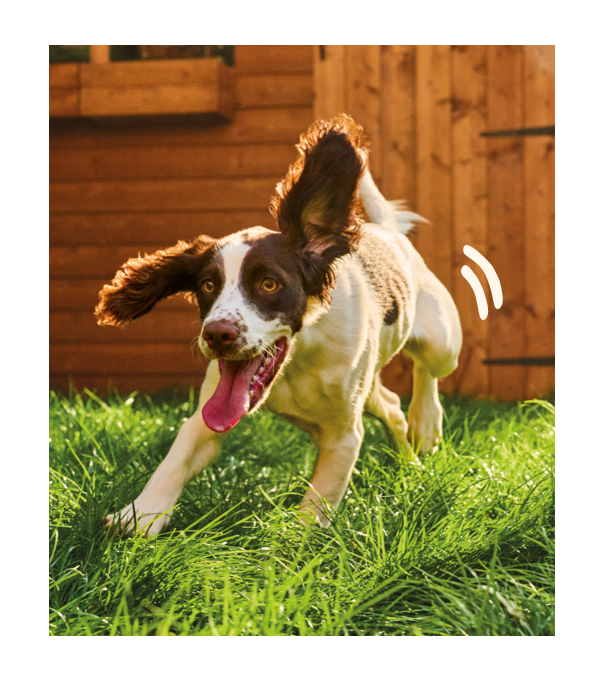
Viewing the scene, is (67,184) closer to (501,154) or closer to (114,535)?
(501,154)

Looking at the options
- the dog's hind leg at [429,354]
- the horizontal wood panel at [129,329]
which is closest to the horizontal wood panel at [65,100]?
the horizontal wood panel at [129,329]

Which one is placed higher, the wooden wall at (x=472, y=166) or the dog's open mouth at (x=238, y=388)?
the wooden wall at (x=472, y=166)

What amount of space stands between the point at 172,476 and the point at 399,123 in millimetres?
4029

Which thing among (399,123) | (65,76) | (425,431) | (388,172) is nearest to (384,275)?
(425,431)

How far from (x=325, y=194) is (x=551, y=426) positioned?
69.9 inches

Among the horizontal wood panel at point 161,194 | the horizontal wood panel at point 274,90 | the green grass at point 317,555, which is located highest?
the horizontal wood panel at point 274,90

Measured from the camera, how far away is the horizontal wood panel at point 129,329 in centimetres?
567

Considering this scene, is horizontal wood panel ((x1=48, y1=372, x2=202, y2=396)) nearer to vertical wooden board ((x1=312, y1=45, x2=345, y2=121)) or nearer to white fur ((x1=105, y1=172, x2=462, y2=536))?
vertical wooden board ((x1=312, y1=45, x2=345, y2=121))

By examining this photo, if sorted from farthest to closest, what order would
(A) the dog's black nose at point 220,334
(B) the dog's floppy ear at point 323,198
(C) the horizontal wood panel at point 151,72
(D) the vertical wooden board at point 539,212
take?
(D) the vertical wooden board at point 539,212
(C) the horizontal wood panel at point 151,72
(B) the dog's floppy ear at point 323,198
(A) the dog's black nose at point 220,334

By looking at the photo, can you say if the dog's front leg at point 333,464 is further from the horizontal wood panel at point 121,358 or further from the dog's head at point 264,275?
the horizontal wood panel at point 121,358

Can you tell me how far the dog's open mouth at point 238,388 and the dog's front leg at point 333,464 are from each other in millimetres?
471

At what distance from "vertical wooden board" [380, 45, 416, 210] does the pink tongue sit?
3.73 m

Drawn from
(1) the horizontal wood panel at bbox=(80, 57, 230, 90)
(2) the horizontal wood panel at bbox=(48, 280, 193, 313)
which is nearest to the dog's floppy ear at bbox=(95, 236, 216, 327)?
(1) the horizontal wood panel at bbox=(80, 57, 230, 90)

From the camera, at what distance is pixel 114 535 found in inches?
81.6
